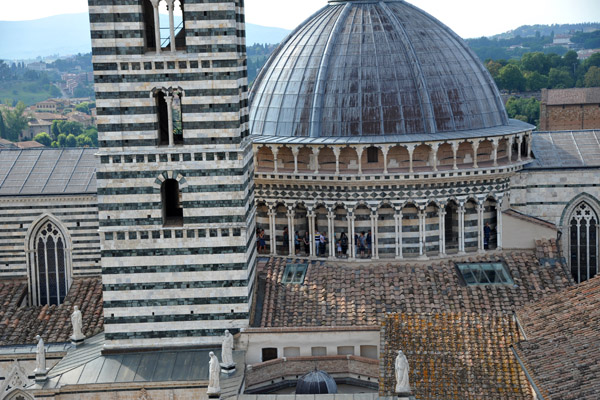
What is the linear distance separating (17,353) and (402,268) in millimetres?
13818

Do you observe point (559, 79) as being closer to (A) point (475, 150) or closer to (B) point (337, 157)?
(A) point (475, 150)

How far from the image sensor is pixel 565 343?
26.6 metres

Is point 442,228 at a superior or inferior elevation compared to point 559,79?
superior

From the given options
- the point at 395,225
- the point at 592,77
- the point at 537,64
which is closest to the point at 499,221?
the point at 395,225

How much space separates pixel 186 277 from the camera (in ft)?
101

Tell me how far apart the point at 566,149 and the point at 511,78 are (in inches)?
3909

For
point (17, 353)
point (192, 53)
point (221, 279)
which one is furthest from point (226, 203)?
point (17, 353)

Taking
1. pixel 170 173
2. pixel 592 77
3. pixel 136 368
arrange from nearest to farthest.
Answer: pixel 136 368 < pixel 170 173 < pixel 592 77

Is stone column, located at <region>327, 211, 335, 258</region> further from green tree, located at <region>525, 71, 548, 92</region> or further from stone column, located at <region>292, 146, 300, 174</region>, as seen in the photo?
green tree, located at <region>525, 71, 548, 92</region>

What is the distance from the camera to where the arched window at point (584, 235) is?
129 feet

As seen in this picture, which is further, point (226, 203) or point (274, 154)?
point (274, 154)

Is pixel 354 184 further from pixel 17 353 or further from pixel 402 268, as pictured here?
pixel 17 353

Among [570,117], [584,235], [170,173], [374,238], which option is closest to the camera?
[170,173]

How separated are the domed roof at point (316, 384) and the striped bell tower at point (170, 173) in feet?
9.75
